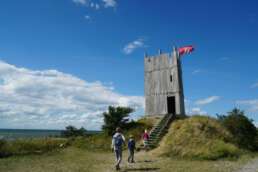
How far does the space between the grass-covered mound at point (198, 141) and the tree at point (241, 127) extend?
81.1 inches

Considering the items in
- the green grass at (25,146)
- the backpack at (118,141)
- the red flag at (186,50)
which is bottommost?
the green grass at (25,146)

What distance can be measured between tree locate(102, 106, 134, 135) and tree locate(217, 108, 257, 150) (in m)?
9.31

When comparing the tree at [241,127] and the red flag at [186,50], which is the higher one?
the red flag at [186,50]

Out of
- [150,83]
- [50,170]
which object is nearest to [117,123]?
[150,83]

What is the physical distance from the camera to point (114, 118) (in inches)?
1119

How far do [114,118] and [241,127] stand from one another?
1192 centimetres

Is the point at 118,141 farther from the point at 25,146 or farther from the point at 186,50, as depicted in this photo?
the point at 186,50

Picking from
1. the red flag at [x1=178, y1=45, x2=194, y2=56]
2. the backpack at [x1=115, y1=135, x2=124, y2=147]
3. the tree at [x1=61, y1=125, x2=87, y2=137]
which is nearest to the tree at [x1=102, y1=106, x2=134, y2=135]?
the red flag at [x1=178, y1=45, x2=194, y2=56]

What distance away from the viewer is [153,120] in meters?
30.1

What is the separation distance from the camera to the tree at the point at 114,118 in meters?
28.2

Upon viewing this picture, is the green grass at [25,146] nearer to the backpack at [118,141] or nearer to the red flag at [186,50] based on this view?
the backpack at [118,141]

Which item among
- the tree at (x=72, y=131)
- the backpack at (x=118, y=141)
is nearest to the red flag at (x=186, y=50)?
the backpack at (x=118, y=141)

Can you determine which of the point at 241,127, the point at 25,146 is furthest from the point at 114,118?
the point at 241,127

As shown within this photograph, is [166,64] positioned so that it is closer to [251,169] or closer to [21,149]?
[21,149]
